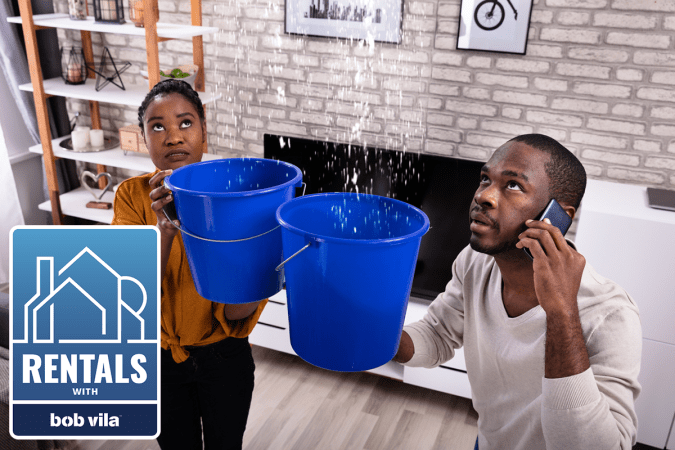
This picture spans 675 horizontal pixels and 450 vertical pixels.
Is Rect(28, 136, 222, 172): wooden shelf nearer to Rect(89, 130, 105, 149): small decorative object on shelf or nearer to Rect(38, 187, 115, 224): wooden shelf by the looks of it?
Rect(89, 130, 105, 149): small decorative object on shelf

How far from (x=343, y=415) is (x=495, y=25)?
6.33 feet

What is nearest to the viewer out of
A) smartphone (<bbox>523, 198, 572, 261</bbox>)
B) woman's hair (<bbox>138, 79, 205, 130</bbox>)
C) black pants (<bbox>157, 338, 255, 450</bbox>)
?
smartphone (<bbox>523, 198, 572, 261</bbox>)

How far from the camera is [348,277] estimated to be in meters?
0.75

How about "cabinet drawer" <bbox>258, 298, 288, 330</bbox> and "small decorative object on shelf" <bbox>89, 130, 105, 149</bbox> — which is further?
"small decorative object on shelf" <bbox>89, 130, 105, 149</bbox>

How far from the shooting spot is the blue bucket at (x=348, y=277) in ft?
2.42

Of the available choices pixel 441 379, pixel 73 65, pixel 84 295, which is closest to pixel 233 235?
pixel 84 295

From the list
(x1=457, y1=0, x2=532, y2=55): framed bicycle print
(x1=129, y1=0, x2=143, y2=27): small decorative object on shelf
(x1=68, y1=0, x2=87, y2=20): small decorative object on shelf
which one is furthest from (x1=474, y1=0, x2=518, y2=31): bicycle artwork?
(x1=68, y1=0, x2=87, y2=20): small decorative object on shelf

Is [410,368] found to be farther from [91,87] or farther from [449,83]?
[91,87]

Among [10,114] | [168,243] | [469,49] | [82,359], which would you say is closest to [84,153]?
[10,114]

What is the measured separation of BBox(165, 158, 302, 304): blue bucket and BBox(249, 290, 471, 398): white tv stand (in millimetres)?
1637

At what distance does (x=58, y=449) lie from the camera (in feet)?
7.32

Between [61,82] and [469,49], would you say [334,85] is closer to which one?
[469,49]

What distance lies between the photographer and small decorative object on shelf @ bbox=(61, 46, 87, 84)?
10.2 ft

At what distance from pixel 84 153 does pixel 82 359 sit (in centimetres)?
187
